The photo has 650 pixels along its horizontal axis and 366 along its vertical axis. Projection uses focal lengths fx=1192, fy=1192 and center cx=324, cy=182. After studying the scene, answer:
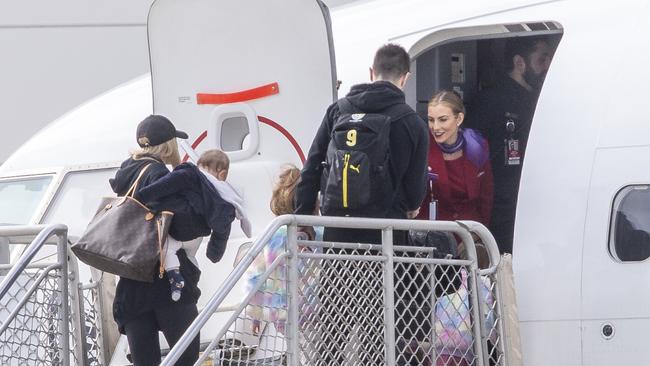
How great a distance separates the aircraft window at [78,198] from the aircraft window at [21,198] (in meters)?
0.14

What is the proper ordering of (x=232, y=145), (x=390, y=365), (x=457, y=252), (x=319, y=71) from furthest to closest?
(x=232, y=145) < (x=319, y=71) < (x=457, y=252) < (x=390, y=365)

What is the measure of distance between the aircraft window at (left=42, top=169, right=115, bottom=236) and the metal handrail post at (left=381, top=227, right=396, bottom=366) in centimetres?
286

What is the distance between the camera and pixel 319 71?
23.3 feet

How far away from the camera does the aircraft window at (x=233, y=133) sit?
24.7 ft

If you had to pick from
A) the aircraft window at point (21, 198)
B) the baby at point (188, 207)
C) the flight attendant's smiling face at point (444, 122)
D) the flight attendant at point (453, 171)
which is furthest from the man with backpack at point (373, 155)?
the aircraft window at point (21, 198)

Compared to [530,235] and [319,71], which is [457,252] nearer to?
[530,235]

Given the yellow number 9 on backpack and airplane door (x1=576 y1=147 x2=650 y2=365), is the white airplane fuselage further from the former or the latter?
the yellow number 9 on backpack

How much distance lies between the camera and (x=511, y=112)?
7625 millimetres

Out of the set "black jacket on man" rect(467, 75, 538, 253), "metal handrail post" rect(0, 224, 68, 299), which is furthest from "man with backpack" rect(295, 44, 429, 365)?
"black jacket on man" rect(467, 75, 538, 253)

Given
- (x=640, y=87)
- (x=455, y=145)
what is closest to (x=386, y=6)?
(x=455, y=145)

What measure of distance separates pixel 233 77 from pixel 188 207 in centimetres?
157

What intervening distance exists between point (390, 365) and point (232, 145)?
2590mm

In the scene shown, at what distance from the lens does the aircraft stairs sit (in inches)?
203

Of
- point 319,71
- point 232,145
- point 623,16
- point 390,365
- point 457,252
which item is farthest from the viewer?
point 232,145
